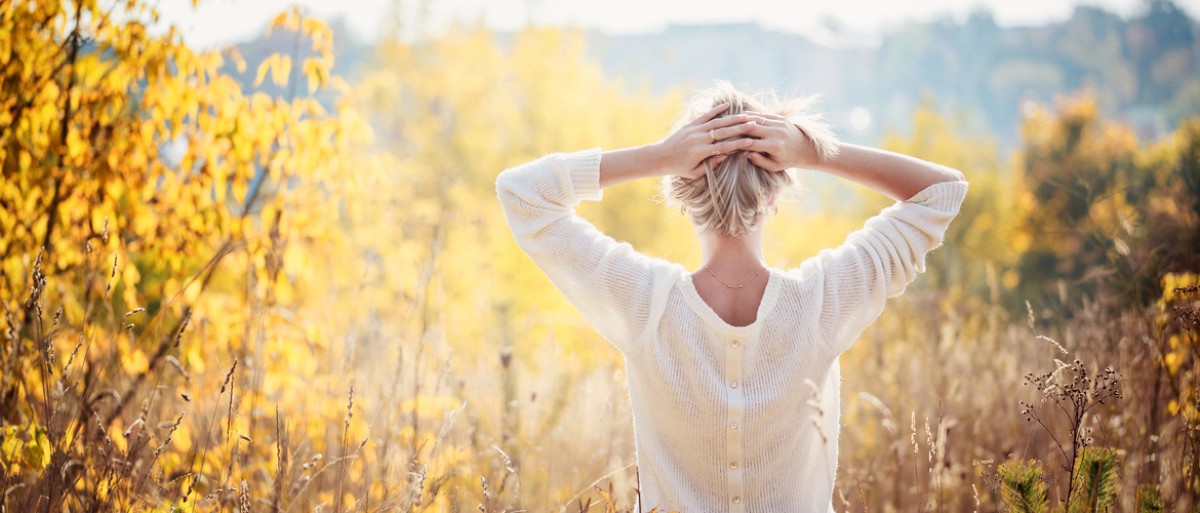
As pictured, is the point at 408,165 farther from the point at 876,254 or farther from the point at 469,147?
the point at 876,254

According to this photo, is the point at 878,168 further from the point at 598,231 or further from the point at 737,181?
the point at 598,231

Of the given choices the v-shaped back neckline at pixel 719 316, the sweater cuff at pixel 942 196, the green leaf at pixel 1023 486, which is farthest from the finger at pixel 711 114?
the green leaf at pixel 1023 486

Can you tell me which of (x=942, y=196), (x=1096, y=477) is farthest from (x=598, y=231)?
(x=1096, y=477)

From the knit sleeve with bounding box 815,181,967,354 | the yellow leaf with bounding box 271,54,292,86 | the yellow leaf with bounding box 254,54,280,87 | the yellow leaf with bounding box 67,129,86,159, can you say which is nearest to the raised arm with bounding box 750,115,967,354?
the knit sleeve with bounding box 815,181,967,354

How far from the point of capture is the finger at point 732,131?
5.10 ft

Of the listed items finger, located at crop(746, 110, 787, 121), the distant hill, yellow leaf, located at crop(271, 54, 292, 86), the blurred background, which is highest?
the distant hill

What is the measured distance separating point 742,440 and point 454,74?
1939 centimetres

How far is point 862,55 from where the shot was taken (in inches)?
5384

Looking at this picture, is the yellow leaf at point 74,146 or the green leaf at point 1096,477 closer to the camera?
the green leaf at point 1096,477

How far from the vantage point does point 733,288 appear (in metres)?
1.65

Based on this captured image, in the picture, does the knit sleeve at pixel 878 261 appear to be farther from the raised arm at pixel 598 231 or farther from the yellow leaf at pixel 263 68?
the yellow leaf at pixel 263 68

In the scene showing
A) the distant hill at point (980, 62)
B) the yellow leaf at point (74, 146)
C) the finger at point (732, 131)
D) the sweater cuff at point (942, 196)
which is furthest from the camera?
the distant hill at point (980, 62)

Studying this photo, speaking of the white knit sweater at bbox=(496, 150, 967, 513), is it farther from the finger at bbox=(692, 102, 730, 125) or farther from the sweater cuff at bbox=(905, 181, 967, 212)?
the finger at bbox=(692, 102, 730, 125)

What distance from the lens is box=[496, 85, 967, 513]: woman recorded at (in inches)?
63.1
